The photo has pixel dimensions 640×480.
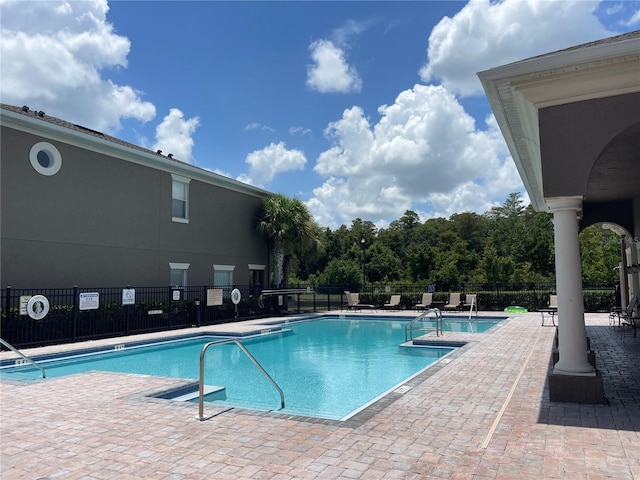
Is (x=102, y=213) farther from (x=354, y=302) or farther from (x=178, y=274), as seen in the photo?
(x=354, y=302)

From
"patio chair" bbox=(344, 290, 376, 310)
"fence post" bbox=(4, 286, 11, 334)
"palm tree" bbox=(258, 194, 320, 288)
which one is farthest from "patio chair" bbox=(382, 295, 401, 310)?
"fence post" bbox=(4, 286, 11, 334)

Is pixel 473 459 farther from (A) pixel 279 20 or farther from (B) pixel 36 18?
(A) pixel 279 20

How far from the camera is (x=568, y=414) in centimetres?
528

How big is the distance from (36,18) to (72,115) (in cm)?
692

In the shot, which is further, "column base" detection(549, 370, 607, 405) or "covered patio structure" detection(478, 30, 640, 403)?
"column base" detection(549, 370, 607, 405)

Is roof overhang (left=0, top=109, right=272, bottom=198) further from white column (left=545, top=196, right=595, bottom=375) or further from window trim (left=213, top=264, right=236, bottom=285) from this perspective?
white column (left=545, top=196, right=595, bottom=375)

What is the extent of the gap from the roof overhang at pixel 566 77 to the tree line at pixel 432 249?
14.5 metres

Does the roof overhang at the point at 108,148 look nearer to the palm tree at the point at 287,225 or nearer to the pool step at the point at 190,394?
the palm tree at the point at 287,225

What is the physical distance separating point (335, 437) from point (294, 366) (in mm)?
6607

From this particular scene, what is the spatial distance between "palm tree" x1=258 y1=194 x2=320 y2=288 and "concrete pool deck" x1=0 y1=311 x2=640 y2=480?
52.7 ft

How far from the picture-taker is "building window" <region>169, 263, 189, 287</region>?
1842cm

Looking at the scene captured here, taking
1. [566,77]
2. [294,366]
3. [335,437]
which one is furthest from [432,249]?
[335,437]

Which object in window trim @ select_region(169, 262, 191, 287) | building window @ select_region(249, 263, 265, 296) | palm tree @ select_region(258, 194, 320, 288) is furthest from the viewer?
building window @ select_region(249, 263, 265, 296)

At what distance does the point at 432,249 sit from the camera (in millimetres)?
45750
